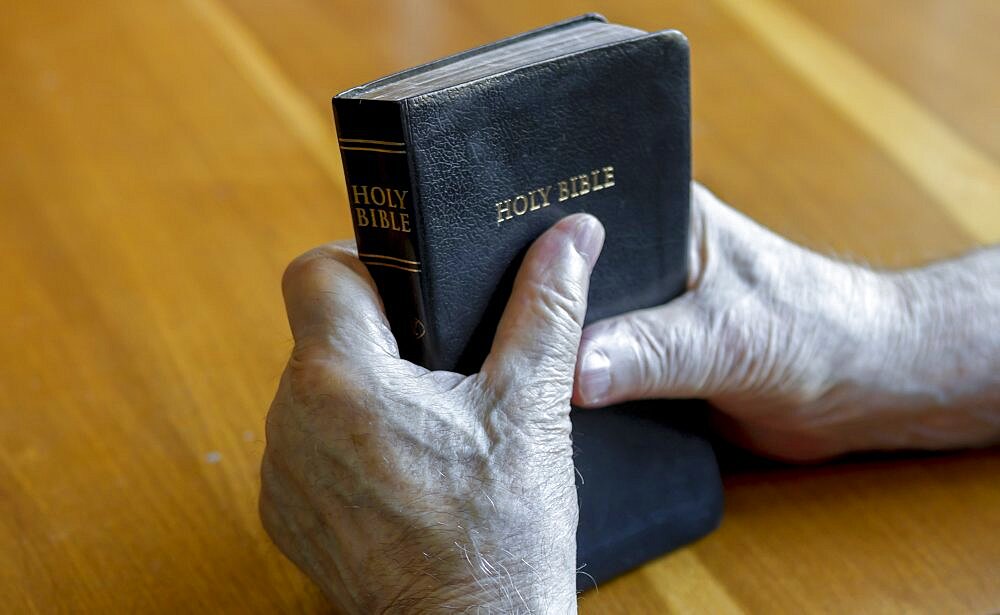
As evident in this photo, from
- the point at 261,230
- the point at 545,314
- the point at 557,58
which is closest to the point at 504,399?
the point at 545,314

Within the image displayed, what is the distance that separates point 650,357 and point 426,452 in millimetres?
186

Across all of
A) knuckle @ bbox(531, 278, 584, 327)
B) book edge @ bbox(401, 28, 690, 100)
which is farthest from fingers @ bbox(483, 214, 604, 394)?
book edge @ bbox(401, 28, 690, 100)

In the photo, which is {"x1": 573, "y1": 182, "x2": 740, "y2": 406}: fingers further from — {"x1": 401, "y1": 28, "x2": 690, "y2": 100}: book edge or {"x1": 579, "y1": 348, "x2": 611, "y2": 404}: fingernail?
{"x1": 401, "y1": 28, "x2": 690, "y2": 100}: book edge

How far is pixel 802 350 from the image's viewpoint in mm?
821

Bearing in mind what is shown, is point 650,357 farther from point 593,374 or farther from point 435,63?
point 435,63

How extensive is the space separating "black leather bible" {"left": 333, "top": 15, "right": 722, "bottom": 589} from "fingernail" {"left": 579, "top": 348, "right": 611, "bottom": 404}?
26mm

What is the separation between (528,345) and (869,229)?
53 cm

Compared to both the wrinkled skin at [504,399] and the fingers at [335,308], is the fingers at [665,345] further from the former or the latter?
the fingers at [335,308]

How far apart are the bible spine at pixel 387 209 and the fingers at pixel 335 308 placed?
0.02m

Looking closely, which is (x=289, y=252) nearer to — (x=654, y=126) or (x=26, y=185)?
(x=26, y=185)

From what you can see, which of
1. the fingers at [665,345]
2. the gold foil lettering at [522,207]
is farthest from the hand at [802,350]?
the gold foil lettering at [522,207]

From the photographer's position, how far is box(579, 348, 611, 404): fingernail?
0.74m

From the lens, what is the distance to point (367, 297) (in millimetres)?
684

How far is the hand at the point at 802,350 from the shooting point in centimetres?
77
